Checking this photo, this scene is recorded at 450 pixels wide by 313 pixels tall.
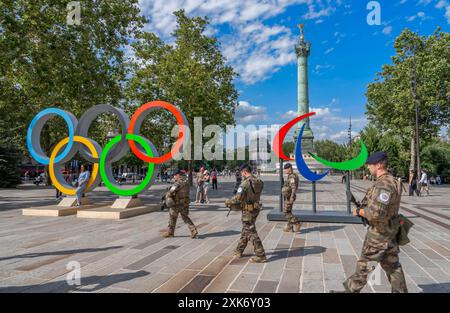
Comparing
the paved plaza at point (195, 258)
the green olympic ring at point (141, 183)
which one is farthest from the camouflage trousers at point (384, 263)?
the green olympic ring at point (141, 183)

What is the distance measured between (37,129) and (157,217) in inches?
283

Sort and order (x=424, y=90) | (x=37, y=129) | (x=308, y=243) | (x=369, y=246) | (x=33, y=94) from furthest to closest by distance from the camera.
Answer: (x=424, y=90) < (x=33, y=94) < (x=37, y=129) < (x=308, y=243) < (x=369, y=246)

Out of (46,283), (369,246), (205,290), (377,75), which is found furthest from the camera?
(377,75)

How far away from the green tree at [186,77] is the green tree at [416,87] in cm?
1675

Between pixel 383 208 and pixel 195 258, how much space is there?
383 centimetres

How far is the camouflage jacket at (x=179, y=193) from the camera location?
7.66 meters

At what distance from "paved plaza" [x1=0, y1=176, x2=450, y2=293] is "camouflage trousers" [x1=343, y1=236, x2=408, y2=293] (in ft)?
2.55

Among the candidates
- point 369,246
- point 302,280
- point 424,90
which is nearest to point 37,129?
point 302,280

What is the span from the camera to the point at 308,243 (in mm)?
7375

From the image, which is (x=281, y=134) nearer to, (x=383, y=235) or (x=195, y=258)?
(x=195, y=258)

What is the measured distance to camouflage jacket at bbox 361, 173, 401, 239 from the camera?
12.1 ft

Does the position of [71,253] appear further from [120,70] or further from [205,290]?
[120,70]

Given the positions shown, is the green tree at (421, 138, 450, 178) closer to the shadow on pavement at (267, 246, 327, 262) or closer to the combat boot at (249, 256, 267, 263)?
the shadow on pavement at (267, 246, 327, 262)

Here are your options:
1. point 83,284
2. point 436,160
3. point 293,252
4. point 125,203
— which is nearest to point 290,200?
point 293,252
